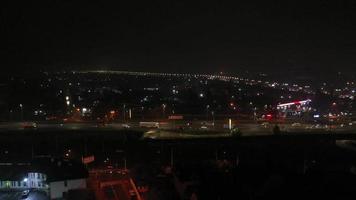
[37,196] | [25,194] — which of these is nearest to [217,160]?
[37,196]

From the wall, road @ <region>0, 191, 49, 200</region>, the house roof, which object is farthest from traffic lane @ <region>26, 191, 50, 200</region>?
the house roof

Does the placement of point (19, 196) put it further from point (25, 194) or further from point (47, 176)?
point (47, 176)

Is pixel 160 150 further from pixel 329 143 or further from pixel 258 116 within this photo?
pixel 258 116

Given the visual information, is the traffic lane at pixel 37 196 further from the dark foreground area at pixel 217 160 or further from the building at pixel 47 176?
the dark foreground area at pixel 217 160

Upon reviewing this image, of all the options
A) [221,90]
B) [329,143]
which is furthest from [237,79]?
[329,143]

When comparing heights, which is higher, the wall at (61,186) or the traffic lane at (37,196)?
the wall at (61,186)

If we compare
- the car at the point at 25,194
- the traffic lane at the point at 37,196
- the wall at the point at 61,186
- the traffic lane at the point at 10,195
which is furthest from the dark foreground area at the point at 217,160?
the traffic lane at the point at 10,195
